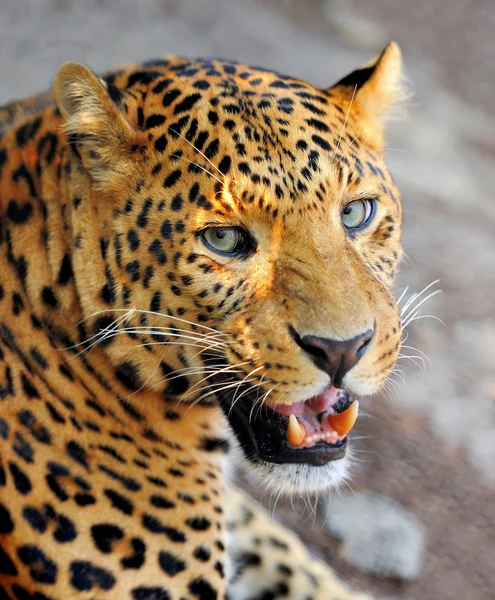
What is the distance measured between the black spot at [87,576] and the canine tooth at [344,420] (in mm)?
1057

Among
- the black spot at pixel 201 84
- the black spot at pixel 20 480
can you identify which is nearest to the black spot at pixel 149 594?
the black spot at pixel 20 480

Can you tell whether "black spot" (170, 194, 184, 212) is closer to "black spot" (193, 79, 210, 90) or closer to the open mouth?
"black spot" (193, 79, 210, 90)

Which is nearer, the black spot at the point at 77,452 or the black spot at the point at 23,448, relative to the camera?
the black spot at the point at 23,448

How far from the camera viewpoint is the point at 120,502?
356 centimetres

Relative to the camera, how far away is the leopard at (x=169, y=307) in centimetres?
334

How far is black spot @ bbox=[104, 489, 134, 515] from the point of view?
11.6ft

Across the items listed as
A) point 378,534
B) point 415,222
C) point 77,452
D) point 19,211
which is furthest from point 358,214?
point 415,222

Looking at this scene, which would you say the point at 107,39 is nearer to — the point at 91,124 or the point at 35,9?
the point at 35,9

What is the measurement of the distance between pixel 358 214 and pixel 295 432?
922 mm

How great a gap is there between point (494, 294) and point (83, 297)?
5326 mm

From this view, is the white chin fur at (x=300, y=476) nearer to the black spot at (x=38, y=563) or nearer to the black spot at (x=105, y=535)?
the black spot at (x=105, y=535)

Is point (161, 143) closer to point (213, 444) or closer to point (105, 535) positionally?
point (213, 444)

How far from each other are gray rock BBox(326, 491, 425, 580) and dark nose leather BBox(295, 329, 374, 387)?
2.28 meters

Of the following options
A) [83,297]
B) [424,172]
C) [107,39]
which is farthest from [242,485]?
[107,39]
